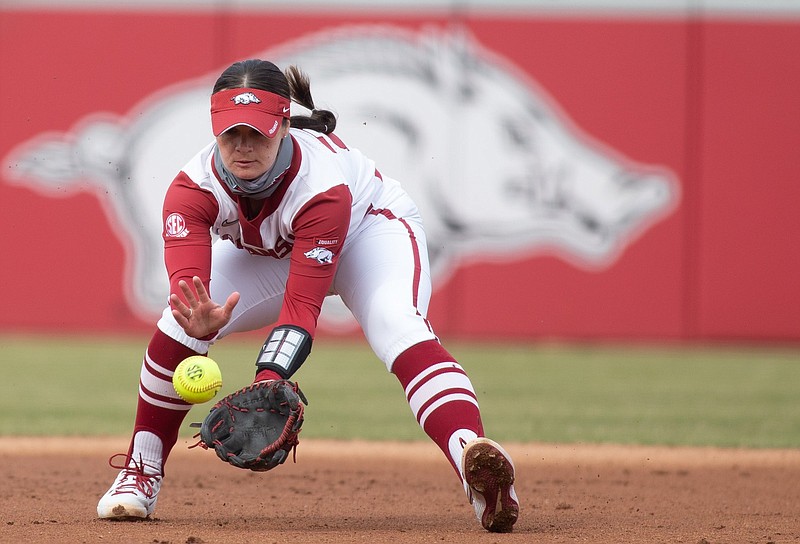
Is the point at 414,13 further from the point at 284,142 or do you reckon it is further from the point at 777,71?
the point at 284,142

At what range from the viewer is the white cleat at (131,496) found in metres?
3.80

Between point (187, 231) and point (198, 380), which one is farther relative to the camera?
point (187, 231)

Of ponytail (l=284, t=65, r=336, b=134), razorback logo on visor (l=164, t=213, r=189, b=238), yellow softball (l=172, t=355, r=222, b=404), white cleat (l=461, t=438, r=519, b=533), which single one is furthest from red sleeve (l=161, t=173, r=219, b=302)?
white cleat (l=461, t=438, r=519, b=533)

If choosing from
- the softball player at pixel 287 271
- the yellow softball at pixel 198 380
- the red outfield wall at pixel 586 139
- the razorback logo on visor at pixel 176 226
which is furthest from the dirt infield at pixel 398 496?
the red outfield wall at pixel 586 139

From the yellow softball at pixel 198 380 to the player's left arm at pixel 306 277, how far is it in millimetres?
133

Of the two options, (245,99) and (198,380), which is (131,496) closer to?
(198,380)

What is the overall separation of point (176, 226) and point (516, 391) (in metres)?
5.28

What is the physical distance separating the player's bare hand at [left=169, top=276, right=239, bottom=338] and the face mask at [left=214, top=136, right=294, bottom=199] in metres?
0.31

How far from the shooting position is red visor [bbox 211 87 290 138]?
3393 mm

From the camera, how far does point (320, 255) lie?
3504mm

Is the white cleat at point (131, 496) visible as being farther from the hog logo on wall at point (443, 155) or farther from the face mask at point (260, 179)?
the hog logo on wall at point (443, 155)

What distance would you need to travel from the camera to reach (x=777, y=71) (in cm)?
1165

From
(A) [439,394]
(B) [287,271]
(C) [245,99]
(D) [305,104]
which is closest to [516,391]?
(B) [287,271]

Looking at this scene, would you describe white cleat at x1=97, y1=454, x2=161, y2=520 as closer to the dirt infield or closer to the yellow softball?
the dirt infield
